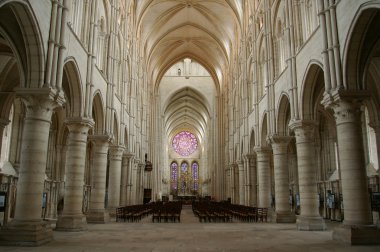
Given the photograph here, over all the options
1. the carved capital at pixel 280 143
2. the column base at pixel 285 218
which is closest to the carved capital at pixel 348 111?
the carved capital at pixel 280 143

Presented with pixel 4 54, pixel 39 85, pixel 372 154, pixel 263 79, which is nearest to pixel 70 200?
pixel 39 85

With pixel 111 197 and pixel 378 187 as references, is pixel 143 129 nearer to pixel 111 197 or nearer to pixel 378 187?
pixel 111 197

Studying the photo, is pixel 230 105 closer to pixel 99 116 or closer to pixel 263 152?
pixel 263 152

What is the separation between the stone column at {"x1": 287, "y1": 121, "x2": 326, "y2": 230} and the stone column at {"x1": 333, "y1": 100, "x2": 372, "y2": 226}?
14.7 ft

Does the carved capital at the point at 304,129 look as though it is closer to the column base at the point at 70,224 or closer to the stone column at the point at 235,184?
the column base at the point at 70,224

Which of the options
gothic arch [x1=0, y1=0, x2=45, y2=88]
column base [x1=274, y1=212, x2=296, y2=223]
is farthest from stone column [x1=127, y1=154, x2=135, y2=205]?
gothic arch [x1=0, y1=0, x2=45, y2=88]

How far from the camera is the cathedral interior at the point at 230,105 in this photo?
12.0 m

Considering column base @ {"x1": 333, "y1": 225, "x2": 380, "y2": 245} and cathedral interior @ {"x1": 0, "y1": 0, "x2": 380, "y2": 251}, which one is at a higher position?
cathedral interior @ {"x1": 0, "y1": 0, "x2": 380, "y2": 251}

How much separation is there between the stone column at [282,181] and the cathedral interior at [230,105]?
0.06 meters

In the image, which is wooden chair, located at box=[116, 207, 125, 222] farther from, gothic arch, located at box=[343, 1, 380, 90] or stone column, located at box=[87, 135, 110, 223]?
gothic arch, located at box=[343, 1, 380, 90]

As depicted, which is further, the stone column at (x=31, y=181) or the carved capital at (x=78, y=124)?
the carved capital at (x=78, y=124)

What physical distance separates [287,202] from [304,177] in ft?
15.2

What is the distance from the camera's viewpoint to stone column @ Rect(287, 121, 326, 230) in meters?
16.8

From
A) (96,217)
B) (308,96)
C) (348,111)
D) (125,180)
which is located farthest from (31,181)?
(125,180)
